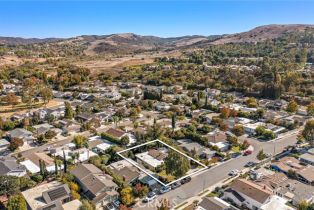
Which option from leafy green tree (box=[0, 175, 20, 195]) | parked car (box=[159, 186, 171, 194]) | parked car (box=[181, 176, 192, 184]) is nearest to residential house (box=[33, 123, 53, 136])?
leafy green tree (box=[0, 175, 20, 195])

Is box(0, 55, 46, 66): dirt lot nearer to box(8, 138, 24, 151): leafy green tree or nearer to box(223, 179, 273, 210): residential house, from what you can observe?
box(8, 138, 24, 151): leafy green tree

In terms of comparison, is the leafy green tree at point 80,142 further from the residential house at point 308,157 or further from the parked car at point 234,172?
the residential house at point 308,157

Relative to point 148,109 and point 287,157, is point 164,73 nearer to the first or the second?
point 148,109

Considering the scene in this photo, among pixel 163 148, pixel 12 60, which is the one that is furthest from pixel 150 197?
pixel 12 60

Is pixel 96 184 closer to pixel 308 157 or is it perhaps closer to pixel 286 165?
pixel 286 165

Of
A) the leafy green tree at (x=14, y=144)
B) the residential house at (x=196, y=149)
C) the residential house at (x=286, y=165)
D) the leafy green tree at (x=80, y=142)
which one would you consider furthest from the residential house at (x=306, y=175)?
the leafy green tree at (x=14, y=144)
